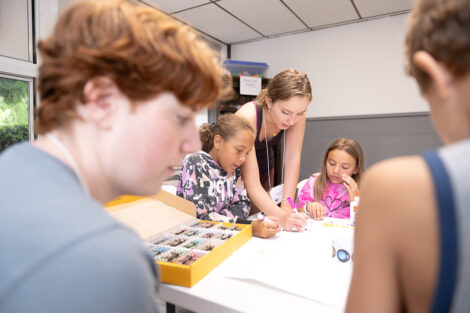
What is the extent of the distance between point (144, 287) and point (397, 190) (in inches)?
12.0

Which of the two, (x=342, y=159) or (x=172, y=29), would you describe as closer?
(x=172, y=29)

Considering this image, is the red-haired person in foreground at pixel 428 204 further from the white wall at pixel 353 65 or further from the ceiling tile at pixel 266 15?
the white wall at pixel 353 65

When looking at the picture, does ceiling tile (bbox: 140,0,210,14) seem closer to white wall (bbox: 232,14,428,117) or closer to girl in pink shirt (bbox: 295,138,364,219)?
white wall (bbox: 232,14,428,117)

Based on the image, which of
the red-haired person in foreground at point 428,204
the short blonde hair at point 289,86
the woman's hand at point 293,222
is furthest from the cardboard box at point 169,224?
the short blonde hair at point 289,86

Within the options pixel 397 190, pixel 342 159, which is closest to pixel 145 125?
pixel 397 190

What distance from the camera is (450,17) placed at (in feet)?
1.12

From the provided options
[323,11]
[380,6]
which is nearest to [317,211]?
[323,11]

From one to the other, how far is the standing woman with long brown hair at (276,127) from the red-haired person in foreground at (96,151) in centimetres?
93

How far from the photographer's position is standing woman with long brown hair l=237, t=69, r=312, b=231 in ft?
4.98

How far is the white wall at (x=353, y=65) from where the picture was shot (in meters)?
3.12

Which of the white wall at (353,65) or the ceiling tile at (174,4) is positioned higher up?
the ceiling tile at (174,4)

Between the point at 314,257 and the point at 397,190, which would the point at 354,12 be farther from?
the point at 397,190

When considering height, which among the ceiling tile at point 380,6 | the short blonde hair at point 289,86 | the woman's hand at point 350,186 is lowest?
the woman's hand at point 350,186

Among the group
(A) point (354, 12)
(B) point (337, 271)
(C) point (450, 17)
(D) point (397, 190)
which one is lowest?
(B) point (337, 271)
